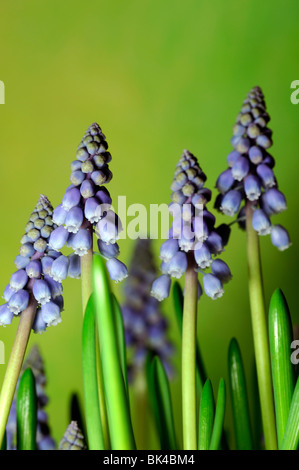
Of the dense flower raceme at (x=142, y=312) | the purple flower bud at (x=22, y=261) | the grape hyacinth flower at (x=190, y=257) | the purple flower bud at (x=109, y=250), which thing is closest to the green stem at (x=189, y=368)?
the grape hyacinth flower at (x=190, y=257)

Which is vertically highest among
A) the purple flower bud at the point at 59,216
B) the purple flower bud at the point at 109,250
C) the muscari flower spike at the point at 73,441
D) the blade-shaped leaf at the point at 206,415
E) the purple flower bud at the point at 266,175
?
the purple flower bud at the point at 266,175

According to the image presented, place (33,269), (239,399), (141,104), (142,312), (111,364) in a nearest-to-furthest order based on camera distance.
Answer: (111,364) → (33,269) → (239,399) → (142,312) → (141,104)

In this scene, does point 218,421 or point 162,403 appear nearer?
point 218,421

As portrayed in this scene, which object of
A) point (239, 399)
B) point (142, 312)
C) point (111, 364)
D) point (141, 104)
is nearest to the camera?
point (111, 364)

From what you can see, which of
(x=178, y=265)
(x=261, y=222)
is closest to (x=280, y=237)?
(x=261, y=222)

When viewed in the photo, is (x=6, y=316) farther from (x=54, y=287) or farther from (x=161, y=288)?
(x=161, y=288)

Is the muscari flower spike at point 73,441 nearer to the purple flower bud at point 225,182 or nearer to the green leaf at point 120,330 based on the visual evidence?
the green leaf at point 120,330
